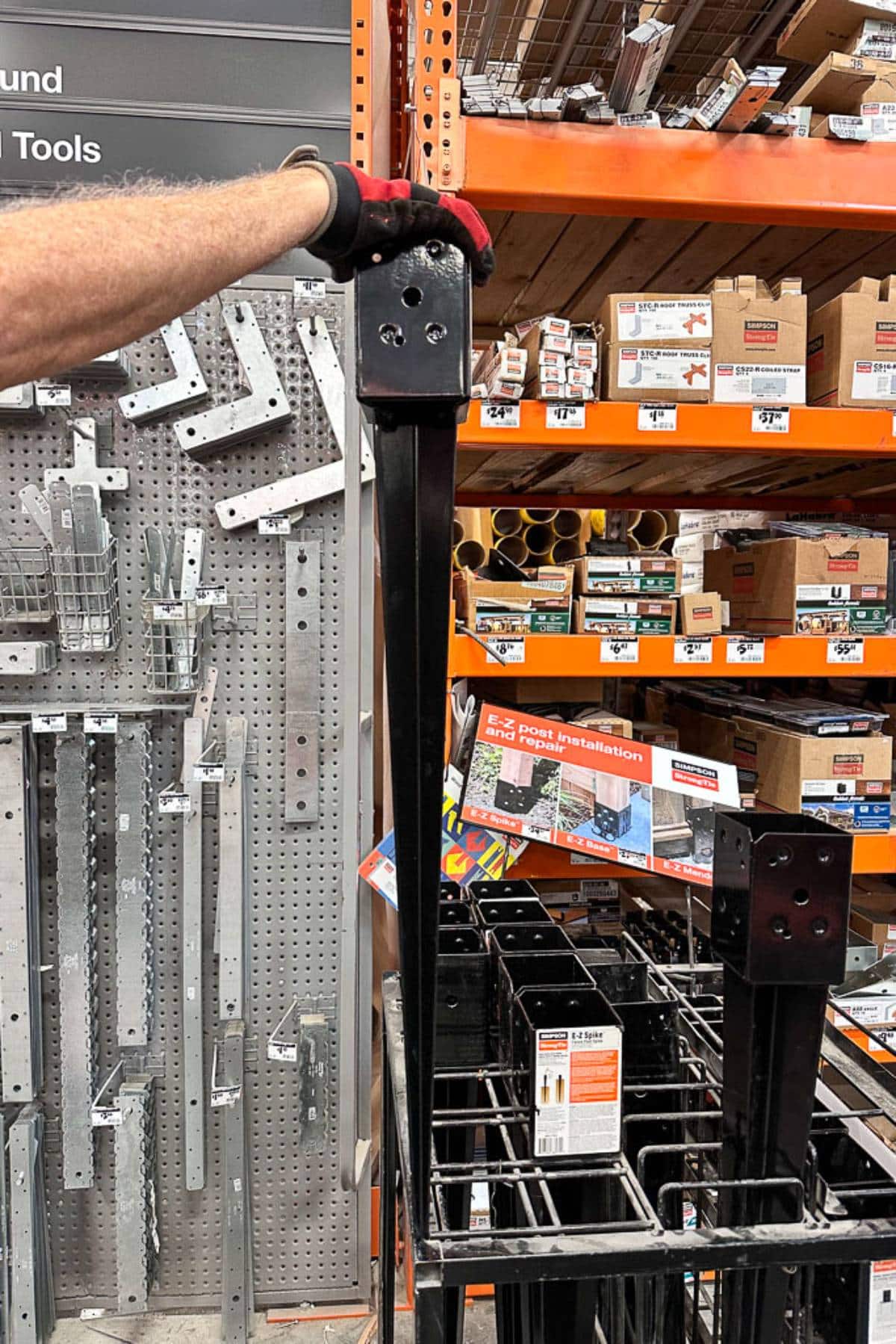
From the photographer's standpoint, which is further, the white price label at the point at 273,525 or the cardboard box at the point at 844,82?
the white price label at the point at 273,525

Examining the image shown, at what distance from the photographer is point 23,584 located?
5.51 feet

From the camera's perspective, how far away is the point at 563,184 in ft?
4.90

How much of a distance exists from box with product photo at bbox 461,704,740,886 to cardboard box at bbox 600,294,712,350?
870mm

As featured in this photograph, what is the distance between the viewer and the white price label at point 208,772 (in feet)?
5.63

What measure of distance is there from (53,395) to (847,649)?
1.70 m

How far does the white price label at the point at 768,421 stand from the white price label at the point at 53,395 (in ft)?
4.49

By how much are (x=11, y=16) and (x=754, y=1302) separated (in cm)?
258

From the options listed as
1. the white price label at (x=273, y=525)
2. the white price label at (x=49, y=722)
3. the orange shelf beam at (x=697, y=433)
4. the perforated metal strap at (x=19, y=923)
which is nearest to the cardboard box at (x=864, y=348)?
the orange shelf beam at (x=697, y=433)

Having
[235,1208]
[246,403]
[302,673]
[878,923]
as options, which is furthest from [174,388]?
[878,923]

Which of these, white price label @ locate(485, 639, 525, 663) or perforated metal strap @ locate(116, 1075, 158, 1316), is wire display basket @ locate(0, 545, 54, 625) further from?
perforated metal strap @ locate(116, 1075, 158, 1316)

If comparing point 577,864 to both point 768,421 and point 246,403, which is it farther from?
point 246,403

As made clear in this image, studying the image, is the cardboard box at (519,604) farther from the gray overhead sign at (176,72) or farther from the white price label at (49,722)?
the gray overhead sign at (176,72)

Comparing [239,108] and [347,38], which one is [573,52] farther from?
[239,108]

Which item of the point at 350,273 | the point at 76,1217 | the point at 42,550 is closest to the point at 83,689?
the point at 42,550
